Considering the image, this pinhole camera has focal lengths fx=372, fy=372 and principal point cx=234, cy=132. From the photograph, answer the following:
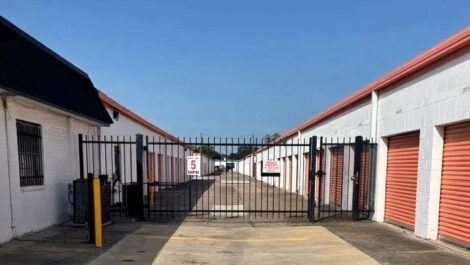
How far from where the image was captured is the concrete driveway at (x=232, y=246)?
6559mm

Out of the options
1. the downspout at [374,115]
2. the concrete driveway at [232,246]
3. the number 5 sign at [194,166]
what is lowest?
the concrete driveway at [232,246]

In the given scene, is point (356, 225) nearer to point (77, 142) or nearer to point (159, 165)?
point (77, 142)

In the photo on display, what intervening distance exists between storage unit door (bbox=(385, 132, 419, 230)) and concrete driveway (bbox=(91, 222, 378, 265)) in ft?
6.56

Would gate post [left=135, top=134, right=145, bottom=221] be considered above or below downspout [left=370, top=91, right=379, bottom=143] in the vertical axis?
below

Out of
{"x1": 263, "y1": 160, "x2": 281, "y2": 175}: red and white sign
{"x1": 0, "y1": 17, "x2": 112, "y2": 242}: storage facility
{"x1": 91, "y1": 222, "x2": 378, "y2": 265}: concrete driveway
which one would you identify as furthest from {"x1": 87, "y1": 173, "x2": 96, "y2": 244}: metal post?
{"x1": 263, "y1": 160, "x2": 281, "y2": 175}: red and white sign

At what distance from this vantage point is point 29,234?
7789 millimetres

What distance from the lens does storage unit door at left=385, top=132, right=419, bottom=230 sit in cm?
892

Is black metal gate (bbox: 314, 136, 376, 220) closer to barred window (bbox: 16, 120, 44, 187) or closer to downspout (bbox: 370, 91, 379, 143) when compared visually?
downspout (bbox: 370, 91, 379, 143)

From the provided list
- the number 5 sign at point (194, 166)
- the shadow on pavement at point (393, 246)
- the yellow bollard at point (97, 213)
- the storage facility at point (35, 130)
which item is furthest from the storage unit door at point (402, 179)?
the storage facility at point (35, 130)

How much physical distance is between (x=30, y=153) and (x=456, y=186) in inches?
352

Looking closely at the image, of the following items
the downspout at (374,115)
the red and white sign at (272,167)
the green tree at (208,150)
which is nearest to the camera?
the downspout at (374,115)

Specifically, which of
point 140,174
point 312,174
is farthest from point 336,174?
point 140,174

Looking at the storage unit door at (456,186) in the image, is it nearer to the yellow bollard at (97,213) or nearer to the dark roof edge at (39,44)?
the yellow bollard at (97,213)

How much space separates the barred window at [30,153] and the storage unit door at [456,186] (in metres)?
8.80
